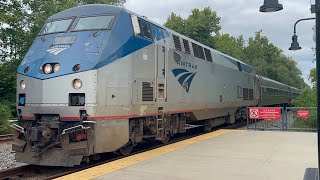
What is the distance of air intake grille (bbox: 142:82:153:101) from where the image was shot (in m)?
9.85

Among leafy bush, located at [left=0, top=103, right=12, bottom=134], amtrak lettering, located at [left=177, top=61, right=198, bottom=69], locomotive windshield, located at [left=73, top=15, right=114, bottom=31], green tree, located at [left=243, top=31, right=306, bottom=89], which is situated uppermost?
green tree, located at [left=243, top=31, right=306, bottom=89]

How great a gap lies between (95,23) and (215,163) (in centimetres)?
448

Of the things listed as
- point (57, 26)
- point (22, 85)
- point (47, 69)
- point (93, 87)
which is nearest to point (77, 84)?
point (93, 87)

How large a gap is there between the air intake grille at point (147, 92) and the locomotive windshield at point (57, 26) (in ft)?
8.11

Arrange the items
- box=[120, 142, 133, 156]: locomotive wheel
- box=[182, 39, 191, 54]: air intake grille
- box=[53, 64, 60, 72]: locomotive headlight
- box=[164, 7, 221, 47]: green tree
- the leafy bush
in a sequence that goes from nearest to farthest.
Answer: box=[53, 64, 60, 72]: locomotive headlight, box=[120, 142, 133, 156]: locomotive wheel, box=[182, 39, 191, 54]: air intake grille, the leafy bush, box=[164, 7, 221, 47]: green tree

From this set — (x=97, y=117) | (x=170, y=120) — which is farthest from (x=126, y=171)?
(x=170, y=120)

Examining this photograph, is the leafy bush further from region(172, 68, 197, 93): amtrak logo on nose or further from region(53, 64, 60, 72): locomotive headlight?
region(53, 64, 60, 72): locomotive headlight

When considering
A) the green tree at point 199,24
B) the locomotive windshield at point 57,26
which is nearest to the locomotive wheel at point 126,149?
the locomotive windshield at point 57,26

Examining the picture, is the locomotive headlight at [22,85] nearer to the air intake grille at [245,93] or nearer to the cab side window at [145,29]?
the cab side window at [145,29]

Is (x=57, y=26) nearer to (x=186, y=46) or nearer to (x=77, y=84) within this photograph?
(x=77, y=84)

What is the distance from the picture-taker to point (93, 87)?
8086 millimetres

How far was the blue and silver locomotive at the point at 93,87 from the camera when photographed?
8109 mm

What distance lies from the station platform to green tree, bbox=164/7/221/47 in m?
40.2

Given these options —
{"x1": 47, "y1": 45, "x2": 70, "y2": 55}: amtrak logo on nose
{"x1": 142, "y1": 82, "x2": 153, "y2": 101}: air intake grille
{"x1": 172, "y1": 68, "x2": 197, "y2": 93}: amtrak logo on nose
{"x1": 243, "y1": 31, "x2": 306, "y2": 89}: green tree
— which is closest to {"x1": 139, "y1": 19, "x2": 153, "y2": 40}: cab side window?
{"x1": 142, "y1": 82, "x2": 153, "y2": 101}: air intake grille
